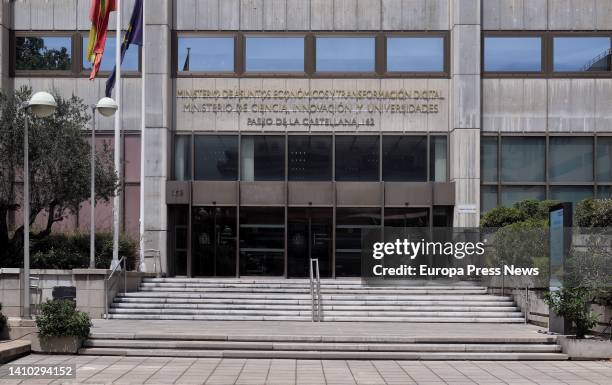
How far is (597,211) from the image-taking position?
73.3 feet

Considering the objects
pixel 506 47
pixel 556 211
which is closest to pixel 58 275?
pixel 556 211

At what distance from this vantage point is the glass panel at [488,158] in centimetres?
3045

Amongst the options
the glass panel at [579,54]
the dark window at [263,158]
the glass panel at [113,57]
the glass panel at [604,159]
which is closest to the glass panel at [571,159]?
the glass panel at [604,159]

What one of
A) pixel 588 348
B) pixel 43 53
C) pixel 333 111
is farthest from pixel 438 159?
pixel 43 53

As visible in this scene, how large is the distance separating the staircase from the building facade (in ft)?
14.8

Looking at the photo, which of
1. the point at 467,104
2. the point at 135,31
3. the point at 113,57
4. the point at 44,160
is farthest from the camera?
the point at 113,57

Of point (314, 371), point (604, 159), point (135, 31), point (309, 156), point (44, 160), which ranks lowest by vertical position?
point (314, 371)

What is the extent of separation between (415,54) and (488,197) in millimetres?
6025

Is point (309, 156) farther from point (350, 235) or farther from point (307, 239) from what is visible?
point (350, 235)

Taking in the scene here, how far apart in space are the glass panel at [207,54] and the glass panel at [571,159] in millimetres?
12575

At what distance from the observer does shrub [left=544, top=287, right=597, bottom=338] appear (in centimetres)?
1730

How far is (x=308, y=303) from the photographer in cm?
2408

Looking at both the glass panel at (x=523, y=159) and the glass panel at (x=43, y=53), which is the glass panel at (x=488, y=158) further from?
the glass panel at (x=43, y=53)

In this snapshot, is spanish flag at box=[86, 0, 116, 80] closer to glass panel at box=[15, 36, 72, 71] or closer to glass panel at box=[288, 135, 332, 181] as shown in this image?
glass panel at box=[15, 36, 72, 71]
